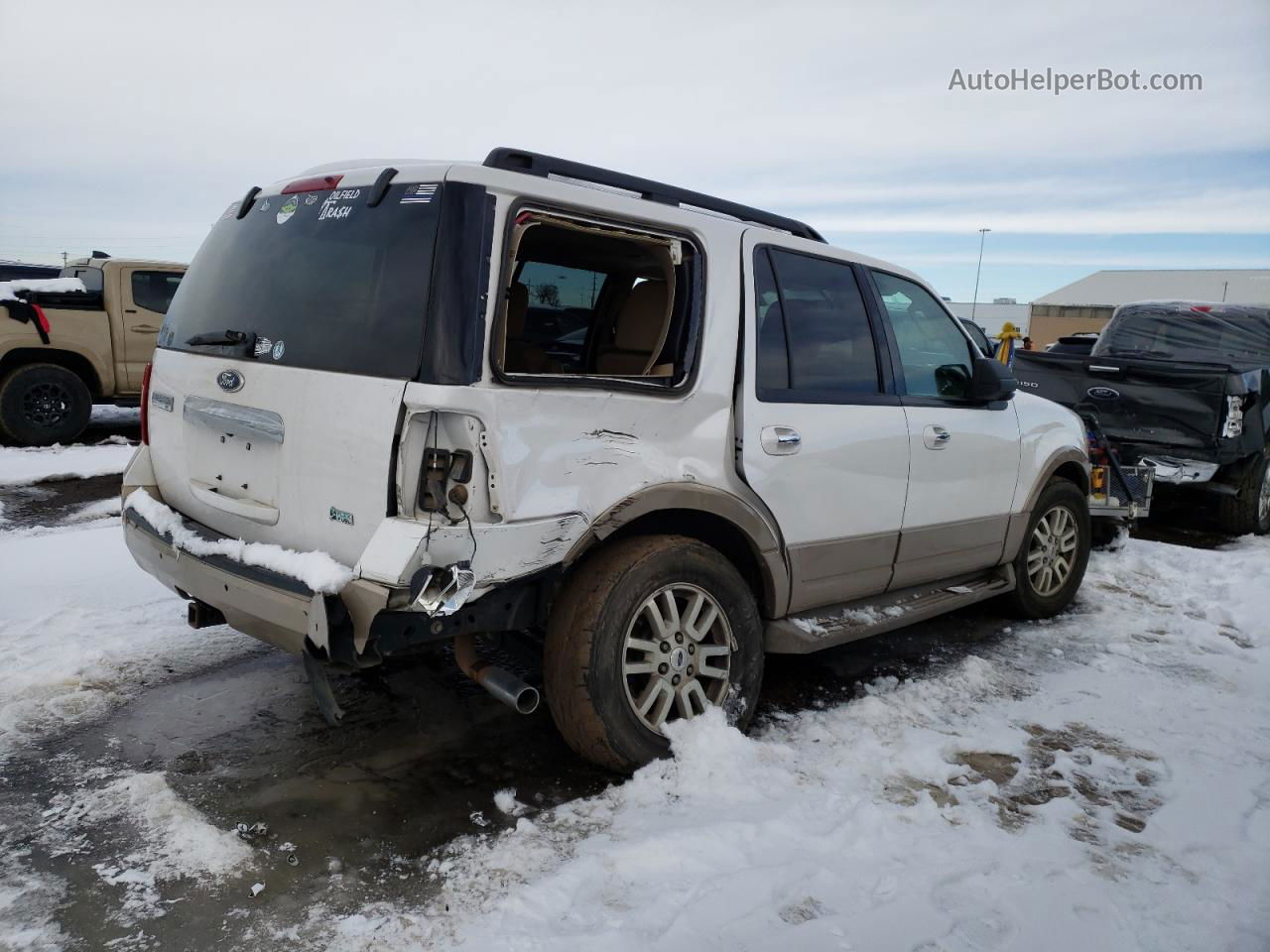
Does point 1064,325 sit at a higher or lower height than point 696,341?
higher

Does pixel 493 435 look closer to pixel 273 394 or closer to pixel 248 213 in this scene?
pixel 273 394

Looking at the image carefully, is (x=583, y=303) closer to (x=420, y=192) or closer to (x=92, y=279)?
(x=420, y=192)

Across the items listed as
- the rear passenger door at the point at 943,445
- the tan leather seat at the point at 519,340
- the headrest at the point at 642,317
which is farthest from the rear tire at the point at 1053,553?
the tan leather seat at the point at 519,340

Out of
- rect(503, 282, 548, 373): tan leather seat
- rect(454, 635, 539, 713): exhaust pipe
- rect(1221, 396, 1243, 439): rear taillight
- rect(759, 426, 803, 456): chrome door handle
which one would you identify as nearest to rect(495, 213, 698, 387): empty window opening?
rect(503, 282, 548, 373): tan leather seat

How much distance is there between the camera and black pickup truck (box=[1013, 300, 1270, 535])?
25.3ft

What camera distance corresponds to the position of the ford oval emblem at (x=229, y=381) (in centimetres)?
316

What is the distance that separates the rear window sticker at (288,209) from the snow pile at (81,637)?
210cm

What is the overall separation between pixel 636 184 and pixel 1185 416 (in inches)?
259

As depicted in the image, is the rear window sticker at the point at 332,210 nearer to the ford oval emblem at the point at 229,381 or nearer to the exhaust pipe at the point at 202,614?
the ford oval emblem at the point at 229,381

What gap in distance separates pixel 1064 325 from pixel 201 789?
134ft

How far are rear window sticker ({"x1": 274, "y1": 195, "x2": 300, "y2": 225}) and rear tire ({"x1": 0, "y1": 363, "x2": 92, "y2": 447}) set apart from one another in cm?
788

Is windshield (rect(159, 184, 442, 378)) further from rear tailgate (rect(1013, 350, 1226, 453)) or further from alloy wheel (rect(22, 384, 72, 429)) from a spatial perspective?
alloy wheel (rect(22, 384, 72, 429))

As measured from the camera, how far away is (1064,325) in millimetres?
38219

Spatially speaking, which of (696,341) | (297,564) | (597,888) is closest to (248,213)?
(297,564)
